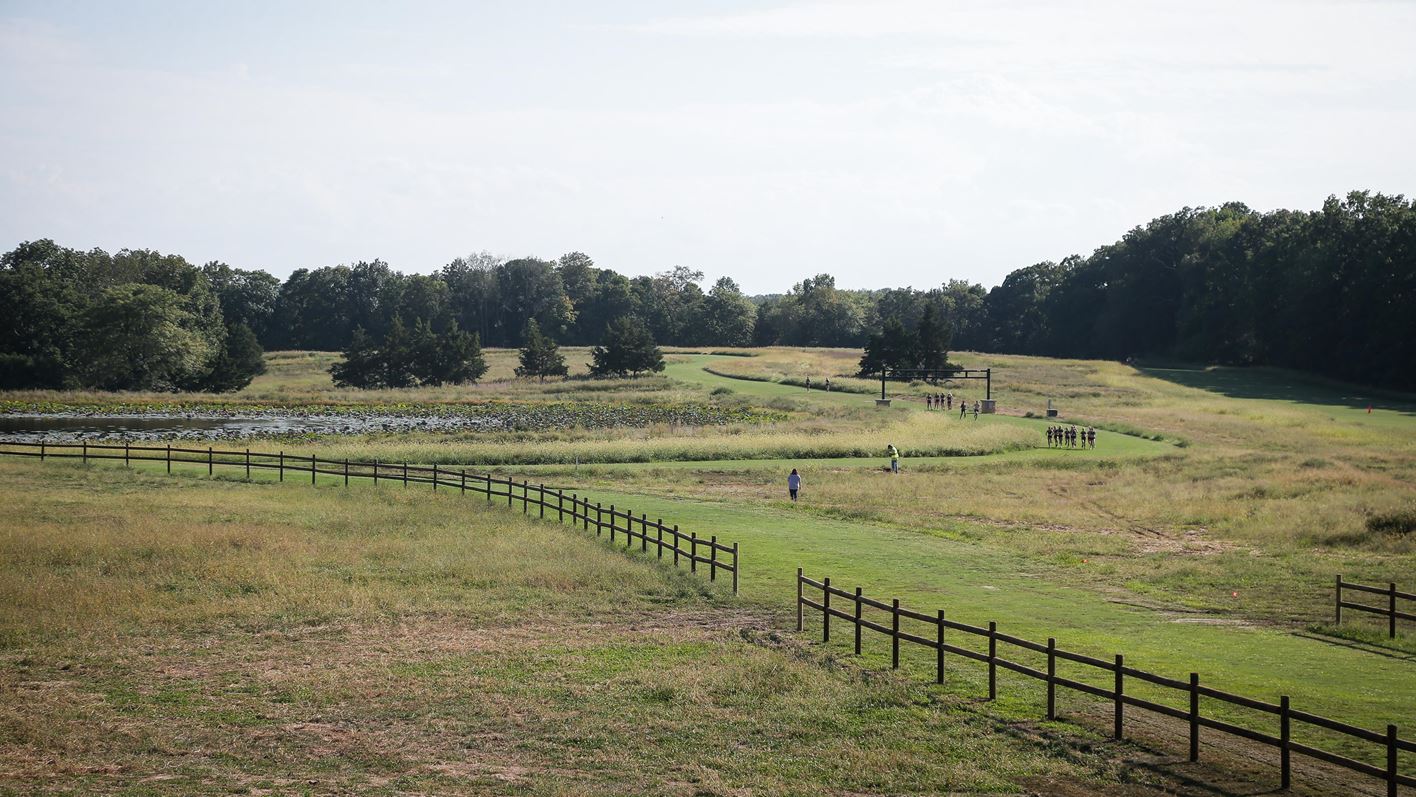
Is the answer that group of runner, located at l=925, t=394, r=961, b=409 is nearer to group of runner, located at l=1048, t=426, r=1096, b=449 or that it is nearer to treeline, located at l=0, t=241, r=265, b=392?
group of runner, located at l=1048, t=426, r=1096, b=449

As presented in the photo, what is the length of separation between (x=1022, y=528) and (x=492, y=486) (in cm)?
2239

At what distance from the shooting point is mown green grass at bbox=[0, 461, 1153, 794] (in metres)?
14.7

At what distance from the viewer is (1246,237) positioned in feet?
476

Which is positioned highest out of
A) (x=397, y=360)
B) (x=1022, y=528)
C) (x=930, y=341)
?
(x=930, y=341)

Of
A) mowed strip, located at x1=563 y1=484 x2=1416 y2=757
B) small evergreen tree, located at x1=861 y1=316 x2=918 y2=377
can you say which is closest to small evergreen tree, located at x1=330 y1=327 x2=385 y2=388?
small evergreen tree, located at x1=861 y1=316 x2=918 y2=377

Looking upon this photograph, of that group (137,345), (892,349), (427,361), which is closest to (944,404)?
(892,349)

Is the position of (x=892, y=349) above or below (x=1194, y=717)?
above

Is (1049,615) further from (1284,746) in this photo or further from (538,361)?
(538,361)

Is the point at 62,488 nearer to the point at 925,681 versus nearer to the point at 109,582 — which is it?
the point at 109,582

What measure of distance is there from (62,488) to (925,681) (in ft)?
125

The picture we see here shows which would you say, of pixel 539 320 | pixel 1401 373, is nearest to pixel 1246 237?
pixel 1401 373

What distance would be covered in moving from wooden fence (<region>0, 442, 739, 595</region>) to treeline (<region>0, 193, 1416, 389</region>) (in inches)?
2232

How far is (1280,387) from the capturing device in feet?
376

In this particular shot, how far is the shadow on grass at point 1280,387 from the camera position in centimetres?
10275
